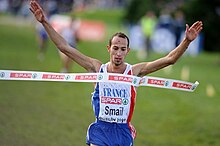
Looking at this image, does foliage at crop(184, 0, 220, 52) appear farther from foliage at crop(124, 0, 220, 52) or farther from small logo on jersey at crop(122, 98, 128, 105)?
small logo on jersey at crop(122, 98, 128, 105)

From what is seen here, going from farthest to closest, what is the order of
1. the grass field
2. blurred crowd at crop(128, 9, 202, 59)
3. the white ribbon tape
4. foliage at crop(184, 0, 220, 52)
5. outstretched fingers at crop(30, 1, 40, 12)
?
→ foliage at crop(184, 0, 220, 52), blurred crowd at crop(128, 9, 202, 59), the grass field, the white ribbon tape, outstretched fingers at crop(30, 1, 40, 12)

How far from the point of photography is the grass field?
485 inches

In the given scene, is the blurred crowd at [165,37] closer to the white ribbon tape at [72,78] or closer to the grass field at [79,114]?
the grass field at [79,114]

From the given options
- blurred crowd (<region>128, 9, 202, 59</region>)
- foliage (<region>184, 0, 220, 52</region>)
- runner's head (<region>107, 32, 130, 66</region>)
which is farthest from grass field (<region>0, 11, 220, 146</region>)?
foliage (<region>184, 0, 220, 52</region>)

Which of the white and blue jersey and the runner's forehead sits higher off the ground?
the runner's forehead

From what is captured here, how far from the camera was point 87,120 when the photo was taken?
14.4 m

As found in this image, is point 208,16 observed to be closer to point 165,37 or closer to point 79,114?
point 165,37

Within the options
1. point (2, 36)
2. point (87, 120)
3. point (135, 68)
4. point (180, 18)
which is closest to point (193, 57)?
point (180, 18)

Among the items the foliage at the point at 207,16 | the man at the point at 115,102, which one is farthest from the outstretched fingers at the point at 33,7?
the foliage at the point at 207,16

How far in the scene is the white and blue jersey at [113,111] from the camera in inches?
301

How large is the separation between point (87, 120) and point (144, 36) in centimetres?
Result: 2234

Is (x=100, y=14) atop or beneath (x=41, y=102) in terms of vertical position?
atop

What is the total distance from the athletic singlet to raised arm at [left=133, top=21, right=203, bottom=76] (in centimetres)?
32

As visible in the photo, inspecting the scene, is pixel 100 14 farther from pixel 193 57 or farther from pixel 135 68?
pixel 135 68
